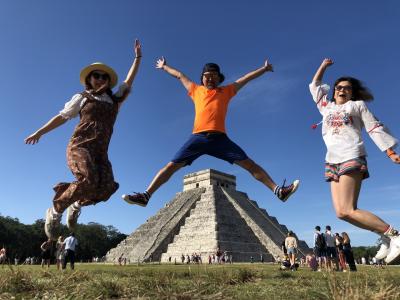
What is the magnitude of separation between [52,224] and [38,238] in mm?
81526

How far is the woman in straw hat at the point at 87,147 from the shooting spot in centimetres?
546

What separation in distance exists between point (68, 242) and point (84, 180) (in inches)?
409

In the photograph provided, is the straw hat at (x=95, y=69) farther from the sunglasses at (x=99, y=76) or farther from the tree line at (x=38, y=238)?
the tree line at (x=38, y=238)

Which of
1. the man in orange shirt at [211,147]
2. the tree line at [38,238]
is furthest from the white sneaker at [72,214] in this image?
the tree line at [38,238]

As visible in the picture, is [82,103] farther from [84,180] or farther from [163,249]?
[163,249]

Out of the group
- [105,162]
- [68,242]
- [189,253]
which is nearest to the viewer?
[105,162]

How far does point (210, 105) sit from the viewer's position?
6.48 metres

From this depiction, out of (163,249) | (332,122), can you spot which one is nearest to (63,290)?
(332,122)

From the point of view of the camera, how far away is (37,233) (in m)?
78.1

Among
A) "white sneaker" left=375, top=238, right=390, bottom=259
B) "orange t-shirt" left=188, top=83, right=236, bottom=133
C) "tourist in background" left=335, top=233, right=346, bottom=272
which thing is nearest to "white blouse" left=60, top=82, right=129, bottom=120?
"orange t-shirt" left=188, top=83, right=236, bottom=133

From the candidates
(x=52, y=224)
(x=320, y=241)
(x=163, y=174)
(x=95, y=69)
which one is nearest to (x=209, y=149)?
(x=163, y=174)

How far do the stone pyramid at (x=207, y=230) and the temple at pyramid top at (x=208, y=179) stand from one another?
20 centimetres

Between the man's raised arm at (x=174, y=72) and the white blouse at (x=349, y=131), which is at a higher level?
the man's raised arm at (x=174, y=72)

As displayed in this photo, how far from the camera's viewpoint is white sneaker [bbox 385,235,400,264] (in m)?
4.20
